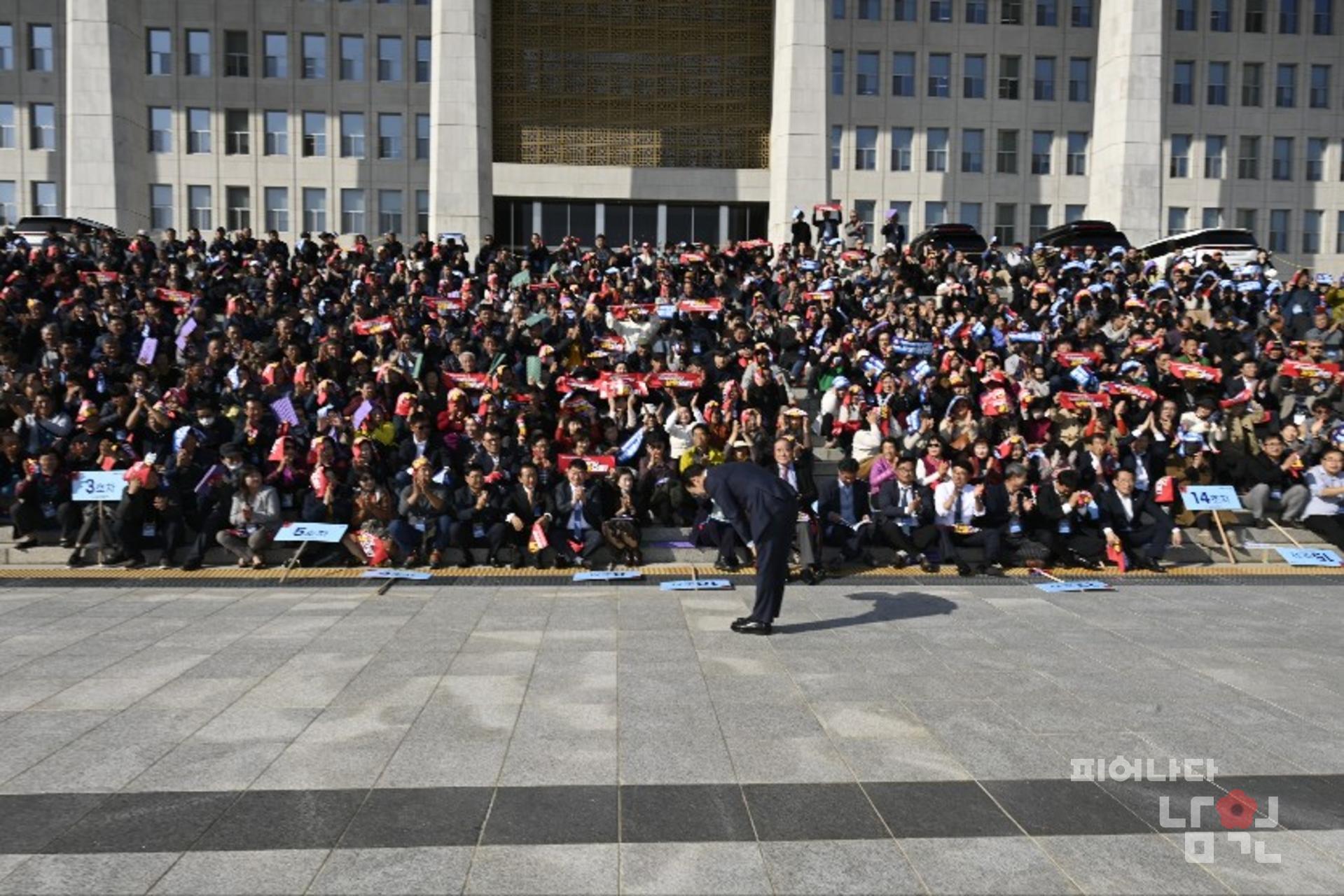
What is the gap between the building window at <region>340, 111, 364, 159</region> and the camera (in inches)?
1729

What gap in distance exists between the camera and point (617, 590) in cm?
1030

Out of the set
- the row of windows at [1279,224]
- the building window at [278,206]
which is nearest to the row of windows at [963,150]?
the row of windows at [1279,224]

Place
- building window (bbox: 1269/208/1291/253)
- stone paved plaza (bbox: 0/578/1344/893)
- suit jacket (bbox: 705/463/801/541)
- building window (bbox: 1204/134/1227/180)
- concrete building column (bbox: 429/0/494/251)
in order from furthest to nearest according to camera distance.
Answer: building window (bbox: 1269/208/1291/253) → building window (bbox: 1204/134/1227/180) → concrete building column (bbox: 429/0/494/251) → suit jacket (bbox: 705/463/801/541) → stone paved plaza (bbox: 0/578/1344/893)

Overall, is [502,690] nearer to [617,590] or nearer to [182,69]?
[617,590]

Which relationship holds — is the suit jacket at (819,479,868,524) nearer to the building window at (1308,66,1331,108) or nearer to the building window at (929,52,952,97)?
the building window at (929,52,952,97)

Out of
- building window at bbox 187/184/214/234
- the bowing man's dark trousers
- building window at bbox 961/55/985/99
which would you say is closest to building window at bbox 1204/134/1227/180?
building window at bbox 961/55/985/99

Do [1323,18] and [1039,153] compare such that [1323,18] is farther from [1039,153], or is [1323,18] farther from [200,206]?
[200,206]

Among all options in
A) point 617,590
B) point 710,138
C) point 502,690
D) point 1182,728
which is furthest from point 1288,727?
point 710,138

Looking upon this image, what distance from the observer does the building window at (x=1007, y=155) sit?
4631 centimetres

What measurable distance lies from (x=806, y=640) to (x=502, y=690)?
280cm

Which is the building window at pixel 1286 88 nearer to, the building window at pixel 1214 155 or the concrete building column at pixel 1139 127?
the building window at pixel 1214 155

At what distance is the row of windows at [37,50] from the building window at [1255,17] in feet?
185

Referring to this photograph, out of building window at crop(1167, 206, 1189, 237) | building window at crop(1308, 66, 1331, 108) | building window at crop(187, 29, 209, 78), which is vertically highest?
building window at crop(1308, 66, 1331, 108)

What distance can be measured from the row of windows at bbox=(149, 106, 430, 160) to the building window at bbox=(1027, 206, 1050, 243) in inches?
1153
